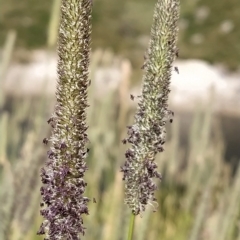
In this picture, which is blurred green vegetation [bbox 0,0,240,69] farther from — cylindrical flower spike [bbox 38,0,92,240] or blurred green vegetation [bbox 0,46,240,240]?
cylindrical flower spike [bbox 38,0,92,240]

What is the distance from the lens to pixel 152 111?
0.51 meters

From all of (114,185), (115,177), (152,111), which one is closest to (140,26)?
(115,177)

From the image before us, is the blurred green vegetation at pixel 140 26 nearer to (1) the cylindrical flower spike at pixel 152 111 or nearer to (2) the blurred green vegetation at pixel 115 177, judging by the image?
(2) the blurred green vegetation at pixel 115 177

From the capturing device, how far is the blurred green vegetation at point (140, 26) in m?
22.4

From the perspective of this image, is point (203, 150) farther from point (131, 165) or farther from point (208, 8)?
point (208, 8)

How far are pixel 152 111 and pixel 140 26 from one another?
24512 millimetres

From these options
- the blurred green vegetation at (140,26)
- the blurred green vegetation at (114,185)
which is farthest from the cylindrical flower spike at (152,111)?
the blurred green vegetation at (140,26)

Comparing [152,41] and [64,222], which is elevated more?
[152,41]

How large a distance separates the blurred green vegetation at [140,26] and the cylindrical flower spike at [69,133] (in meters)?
20.6

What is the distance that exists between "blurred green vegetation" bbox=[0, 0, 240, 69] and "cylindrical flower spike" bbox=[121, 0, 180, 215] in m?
20.5

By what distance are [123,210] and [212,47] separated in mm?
22546

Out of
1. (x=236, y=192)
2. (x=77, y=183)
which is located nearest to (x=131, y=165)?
(x=77, y=183)

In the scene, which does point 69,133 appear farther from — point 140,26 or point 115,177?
point 140,26

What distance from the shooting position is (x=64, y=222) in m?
0.44
